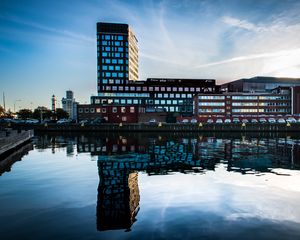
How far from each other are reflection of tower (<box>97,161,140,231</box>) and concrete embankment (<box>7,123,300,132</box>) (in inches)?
2766

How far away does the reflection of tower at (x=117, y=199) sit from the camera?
12.3 m

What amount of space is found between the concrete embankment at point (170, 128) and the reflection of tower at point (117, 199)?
7025 cm

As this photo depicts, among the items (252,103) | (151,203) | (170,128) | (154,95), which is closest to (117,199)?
(151,203)

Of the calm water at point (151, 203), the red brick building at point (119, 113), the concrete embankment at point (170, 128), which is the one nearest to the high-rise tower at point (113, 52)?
the red brick building at point (119, 113)

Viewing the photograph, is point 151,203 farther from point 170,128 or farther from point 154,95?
point 154,95

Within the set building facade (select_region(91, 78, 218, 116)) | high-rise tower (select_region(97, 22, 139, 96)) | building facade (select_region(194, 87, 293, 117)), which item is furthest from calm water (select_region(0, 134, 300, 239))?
high-rise tower (select_region(97, 22, 139, 96))

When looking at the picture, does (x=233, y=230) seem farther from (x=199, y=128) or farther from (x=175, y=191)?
(x=199, y=128)

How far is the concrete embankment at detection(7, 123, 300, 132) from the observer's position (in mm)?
94125

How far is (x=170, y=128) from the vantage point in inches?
3748

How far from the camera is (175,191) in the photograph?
58.0 feet

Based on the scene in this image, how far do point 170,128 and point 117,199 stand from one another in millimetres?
80582

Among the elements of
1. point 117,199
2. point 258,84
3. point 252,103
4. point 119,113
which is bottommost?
point 117,199

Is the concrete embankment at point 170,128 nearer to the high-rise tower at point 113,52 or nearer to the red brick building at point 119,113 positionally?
the red brick building at point 119,113

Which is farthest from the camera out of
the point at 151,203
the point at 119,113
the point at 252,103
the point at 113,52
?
the point at 113,52
